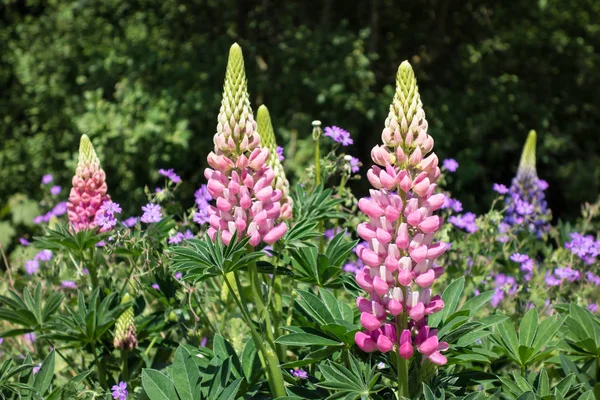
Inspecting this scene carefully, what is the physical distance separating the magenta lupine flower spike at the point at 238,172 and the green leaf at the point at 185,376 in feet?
0.88

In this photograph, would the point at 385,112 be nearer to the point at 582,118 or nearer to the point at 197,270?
the point at 582,118

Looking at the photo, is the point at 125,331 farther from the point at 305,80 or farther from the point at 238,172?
the point at 305,80

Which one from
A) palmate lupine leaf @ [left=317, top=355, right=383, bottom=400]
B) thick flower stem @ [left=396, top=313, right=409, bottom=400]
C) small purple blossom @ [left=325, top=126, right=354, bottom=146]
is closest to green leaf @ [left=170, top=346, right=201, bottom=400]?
palmate lupine leaf @ [left=317, top=355, right=383, bottom=400]

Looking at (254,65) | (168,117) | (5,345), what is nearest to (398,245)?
(5,345)

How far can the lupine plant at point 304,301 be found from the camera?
149 centimetres

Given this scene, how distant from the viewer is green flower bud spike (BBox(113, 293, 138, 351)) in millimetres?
2021

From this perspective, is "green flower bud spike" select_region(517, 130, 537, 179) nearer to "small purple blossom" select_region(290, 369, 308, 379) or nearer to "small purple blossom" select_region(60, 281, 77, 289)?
"small purple blossom" select_region(290, 369, 308, 379)

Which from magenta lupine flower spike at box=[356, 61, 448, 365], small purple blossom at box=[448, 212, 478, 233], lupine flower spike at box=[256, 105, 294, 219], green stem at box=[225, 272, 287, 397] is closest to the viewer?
magenta lupine flower spike at box=[356, 61, 448, 365]

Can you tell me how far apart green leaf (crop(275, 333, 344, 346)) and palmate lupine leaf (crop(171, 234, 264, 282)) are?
→ 7.1 inches

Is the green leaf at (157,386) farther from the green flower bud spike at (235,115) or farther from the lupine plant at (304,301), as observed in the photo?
the green flower bud spike at (235,115)

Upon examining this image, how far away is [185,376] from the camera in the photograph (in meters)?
1.59

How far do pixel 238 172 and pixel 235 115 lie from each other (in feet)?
0.42

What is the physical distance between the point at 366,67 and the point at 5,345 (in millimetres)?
3748

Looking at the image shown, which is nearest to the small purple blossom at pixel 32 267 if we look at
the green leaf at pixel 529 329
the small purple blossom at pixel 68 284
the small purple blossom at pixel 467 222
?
the small purple blossom at pixel 68 284
